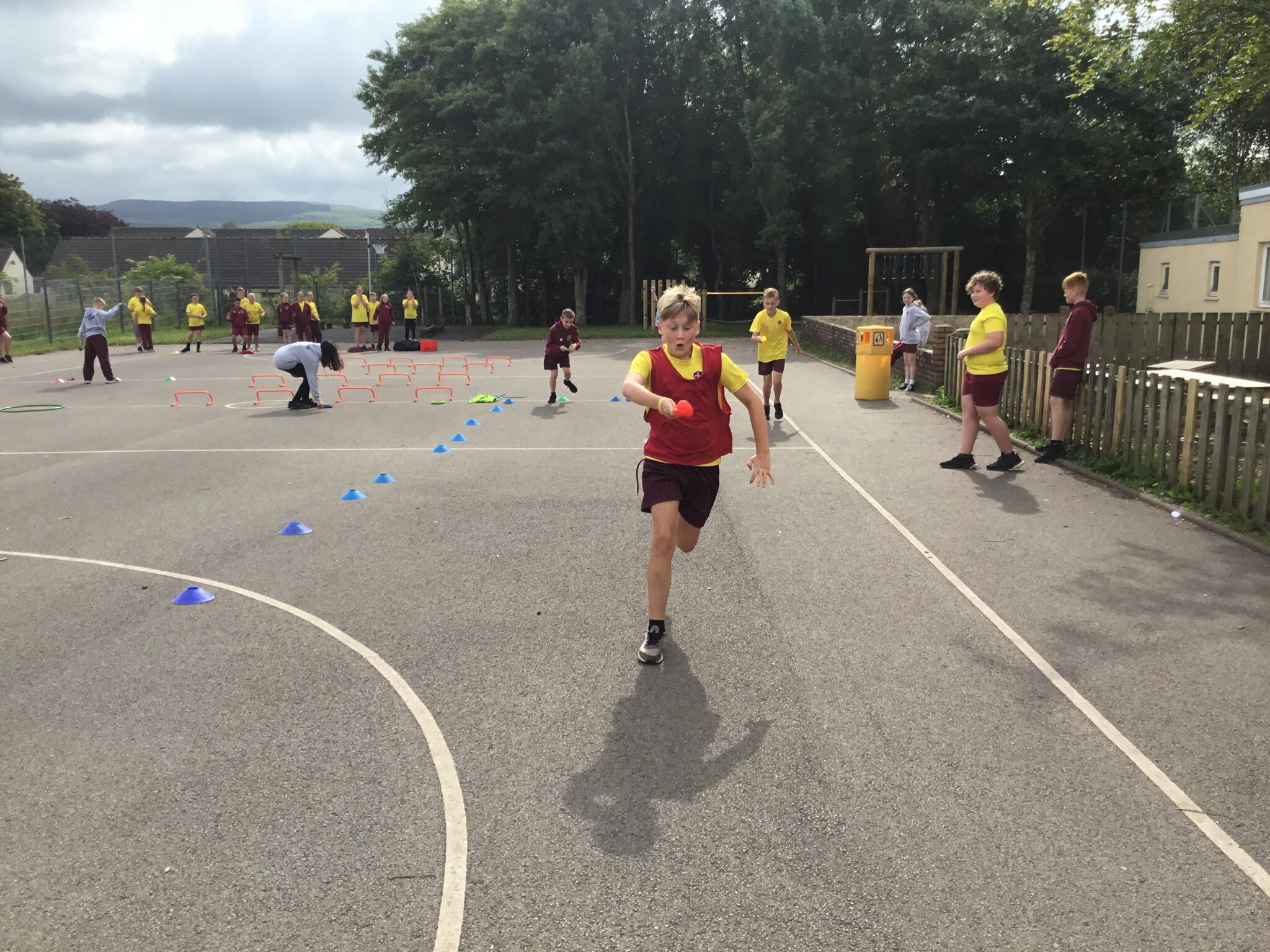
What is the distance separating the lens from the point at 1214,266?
31516 millimetres

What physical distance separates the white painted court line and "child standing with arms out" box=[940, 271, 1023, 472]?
10.3ft

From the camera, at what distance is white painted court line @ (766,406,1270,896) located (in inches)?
138

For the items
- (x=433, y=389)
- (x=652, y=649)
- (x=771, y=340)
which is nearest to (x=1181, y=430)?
(x=771, y=340)

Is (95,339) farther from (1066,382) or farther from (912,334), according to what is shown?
(1066,382)

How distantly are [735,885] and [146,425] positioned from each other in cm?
1423

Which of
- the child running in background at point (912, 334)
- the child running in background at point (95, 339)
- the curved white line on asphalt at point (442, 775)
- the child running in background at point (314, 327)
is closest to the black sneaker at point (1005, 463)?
the curved white line on asphalt at point (442, 775)

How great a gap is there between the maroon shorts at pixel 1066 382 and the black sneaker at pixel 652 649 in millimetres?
7184

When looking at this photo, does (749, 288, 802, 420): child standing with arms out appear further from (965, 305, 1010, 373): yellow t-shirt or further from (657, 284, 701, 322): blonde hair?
(657, 284, 701, 322): blonde hair

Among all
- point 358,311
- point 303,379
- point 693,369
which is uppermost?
point 358,311

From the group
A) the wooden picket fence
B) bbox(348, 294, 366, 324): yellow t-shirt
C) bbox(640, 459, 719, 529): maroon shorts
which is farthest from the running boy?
bbox(348, 294, 366, 324): yellow t-shirt

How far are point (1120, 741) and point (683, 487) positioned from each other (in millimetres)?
2400

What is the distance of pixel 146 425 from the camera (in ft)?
49.8

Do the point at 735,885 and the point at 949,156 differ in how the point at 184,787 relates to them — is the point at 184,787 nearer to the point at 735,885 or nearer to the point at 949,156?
the point at 735,885

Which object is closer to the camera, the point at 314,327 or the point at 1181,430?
the point at 1181,430
